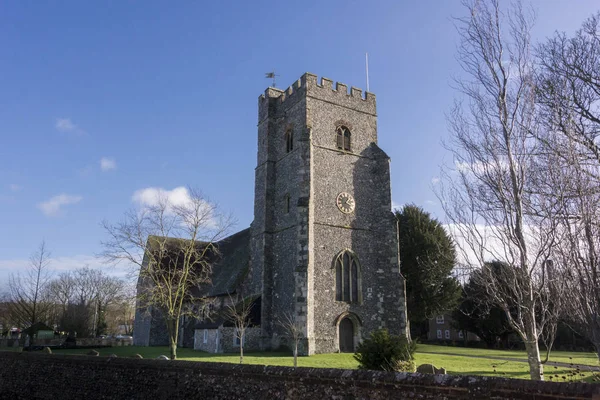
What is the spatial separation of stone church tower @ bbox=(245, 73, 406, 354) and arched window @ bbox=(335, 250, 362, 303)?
0.05m

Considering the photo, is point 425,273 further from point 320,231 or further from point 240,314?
point 240,314

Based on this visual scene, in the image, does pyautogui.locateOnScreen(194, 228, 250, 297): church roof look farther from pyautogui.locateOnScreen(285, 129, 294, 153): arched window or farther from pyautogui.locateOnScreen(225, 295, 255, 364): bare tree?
A: pyautogui.locateOnScreen(285, 129, 294, 153): arched window

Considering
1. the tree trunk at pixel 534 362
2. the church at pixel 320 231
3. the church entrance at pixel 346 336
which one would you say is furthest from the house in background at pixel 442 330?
the tree trunk at pixel 534 362

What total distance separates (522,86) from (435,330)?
52.0 metres

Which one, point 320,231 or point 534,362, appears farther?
point 320,231

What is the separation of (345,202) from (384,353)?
40.8ft

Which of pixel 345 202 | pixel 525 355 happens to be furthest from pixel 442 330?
pixel 345 202

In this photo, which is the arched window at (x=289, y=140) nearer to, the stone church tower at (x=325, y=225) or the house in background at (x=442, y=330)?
the stone church tower at (x=325, y=225)

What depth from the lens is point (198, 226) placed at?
24.4m

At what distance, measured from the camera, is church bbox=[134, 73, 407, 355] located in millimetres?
23578

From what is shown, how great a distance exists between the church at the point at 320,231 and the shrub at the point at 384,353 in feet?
26.0

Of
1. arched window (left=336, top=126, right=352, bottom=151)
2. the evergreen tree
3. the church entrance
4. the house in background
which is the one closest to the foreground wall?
the church entrance

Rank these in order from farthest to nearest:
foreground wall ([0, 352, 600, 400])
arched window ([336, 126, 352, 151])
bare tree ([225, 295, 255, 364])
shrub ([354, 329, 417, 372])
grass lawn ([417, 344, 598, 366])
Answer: arched window ([336, 126, 352, 151]) → grass lawn ([417, 344, 598, 366]) → bare tree ([225, 295, 255, 364]) → shrub ([354, 329, 417, 372]) → foreground wall ([0, 352, 600, 400])

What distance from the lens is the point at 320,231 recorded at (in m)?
24.4
